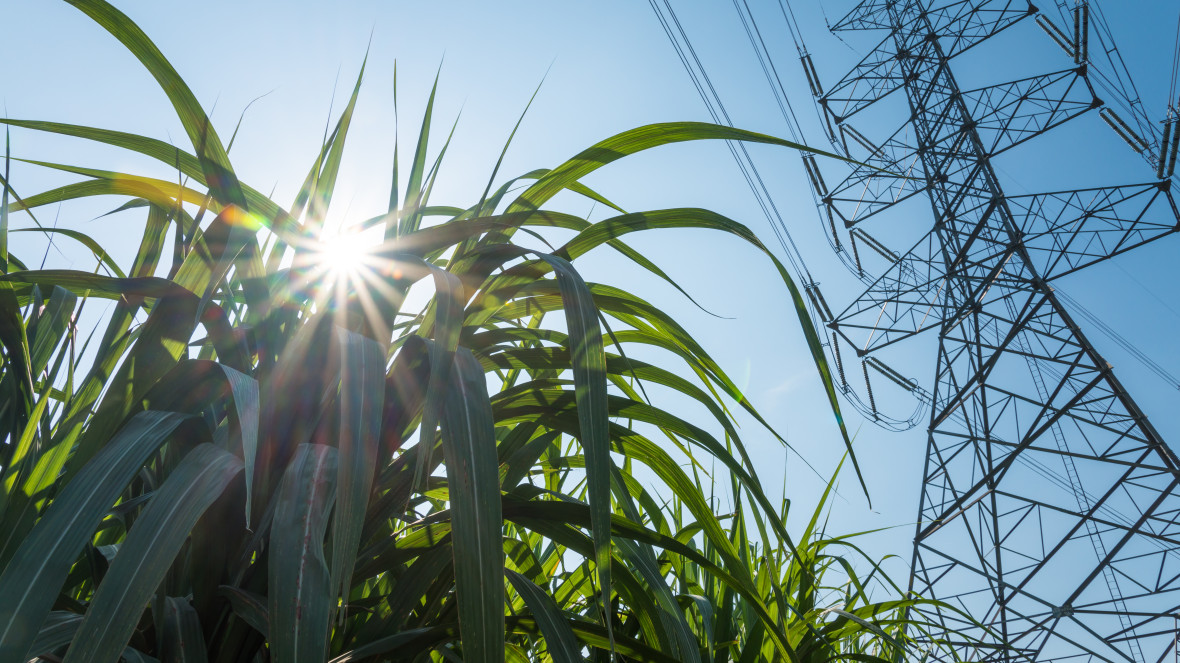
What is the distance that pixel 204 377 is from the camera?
414 millimetres

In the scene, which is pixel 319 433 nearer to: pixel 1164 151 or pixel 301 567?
pixel 301 567

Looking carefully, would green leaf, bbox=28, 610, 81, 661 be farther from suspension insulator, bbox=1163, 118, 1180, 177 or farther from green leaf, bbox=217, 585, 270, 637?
suspension insulator, bbox=1163, 118, 1180, 177

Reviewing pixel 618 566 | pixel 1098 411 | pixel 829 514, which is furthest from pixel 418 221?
pixel 1098 411

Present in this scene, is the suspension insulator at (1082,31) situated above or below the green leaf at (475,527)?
above

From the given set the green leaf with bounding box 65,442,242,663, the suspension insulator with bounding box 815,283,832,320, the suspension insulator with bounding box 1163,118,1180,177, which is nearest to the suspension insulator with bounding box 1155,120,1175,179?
the suspension insulator with bounding box 1163,118,1180,177

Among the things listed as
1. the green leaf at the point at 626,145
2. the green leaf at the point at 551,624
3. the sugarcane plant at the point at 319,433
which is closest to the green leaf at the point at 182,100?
the sugarcane plant at the point at 319,433

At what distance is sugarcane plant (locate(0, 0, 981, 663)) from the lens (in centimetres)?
28

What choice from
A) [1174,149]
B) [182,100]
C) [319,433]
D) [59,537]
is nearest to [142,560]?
[59,537]

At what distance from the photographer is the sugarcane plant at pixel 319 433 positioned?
0.93 feet

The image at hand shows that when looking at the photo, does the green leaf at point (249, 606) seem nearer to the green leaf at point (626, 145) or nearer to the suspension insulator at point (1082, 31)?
the green leaf at point (626, 145)

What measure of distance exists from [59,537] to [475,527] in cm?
17

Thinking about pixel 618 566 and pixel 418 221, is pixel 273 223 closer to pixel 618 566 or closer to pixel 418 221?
pixel 418 221

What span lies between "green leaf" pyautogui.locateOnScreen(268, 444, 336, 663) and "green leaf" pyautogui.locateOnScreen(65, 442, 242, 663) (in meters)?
0.03

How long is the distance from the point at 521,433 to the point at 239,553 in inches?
9.0
